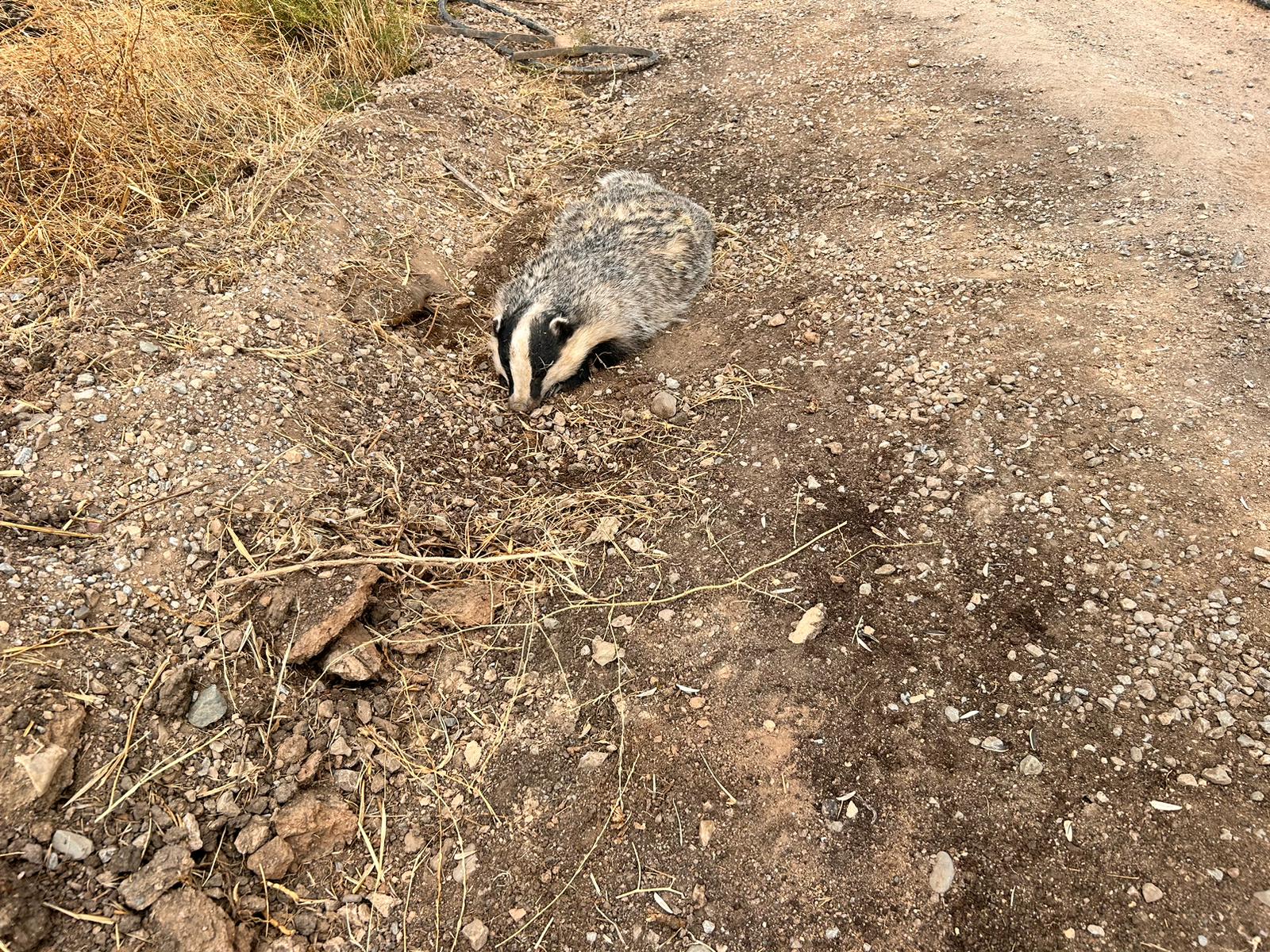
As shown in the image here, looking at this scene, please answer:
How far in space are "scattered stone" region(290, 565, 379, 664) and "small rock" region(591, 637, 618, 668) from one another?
0.93m

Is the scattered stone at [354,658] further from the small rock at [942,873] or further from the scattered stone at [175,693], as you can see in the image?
the small rock at [942,873]

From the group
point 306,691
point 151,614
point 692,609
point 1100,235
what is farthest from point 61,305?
point 1100,235

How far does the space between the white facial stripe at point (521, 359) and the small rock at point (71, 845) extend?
103 inches

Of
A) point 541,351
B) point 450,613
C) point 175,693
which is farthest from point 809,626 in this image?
point 175,693

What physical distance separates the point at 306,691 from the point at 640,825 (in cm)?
130

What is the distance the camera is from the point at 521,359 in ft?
12.9

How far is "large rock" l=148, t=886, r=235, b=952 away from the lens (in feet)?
6.53

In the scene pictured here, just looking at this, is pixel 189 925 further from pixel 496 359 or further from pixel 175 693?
pixel 496 359

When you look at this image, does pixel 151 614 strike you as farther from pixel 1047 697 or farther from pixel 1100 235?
pixel 1100 235

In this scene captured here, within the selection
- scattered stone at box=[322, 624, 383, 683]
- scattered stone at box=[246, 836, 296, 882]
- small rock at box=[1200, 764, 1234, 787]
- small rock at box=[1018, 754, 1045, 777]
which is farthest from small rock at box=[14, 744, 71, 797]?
small rock at box=[1200, 764, 1234, 787]

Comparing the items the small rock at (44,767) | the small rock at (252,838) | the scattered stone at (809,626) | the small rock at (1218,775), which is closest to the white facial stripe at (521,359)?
the scattered stone at (809,626)

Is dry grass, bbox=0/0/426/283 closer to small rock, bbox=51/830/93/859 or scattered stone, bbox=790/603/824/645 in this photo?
small rock, bbox=51/830/93/859

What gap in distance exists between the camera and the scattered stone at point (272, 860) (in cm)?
222

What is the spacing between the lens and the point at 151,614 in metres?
2.54
